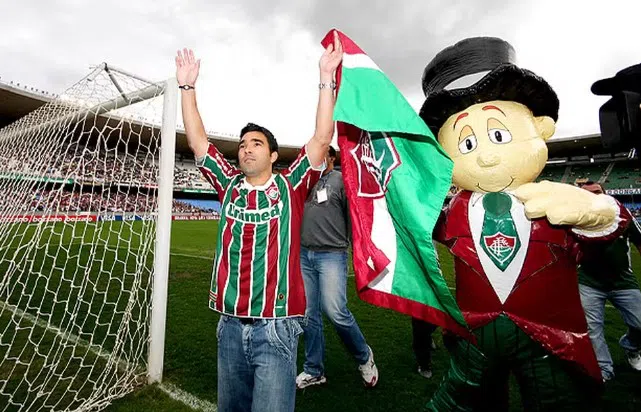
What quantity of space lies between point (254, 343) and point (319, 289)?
4.20ft

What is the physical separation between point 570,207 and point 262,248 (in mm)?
1325

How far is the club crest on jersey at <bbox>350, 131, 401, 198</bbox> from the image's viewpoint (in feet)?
5.71

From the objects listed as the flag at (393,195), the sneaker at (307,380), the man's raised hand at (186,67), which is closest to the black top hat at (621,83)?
the flag at (393,195)

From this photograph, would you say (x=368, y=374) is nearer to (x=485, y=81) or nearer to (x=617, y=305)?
(x=485, y=81)

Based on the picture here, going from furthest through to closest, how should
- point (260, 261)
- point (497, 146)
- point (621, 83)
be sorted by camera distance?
point (497, 146), point (260, 261), point (621, 83)

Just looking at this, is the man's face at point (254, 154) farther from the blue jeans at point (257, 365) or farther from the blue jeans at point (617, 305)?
the blue jeans at point (617, 305)

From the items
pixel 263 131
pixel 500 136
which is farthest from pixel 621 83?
pixel 263 131

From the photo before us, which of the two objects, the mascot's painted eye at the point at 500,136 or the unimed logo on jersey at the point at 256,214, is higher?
the mascot's painted eye at the point at 500,136

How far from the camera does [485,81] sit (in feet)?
5.82

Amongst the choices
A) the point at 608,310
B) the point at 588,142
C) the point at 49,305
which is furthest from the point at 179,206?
the point at 588,142

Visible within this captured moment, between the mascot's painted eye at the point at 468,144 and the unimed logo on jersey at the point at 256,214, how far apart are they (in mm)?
946

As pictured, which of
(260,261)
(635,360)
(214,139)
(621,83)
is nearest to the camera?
(621,83)

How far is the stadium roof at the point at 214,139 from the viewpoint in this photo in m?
19.3

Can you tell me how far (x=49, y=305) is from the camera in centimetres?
457
